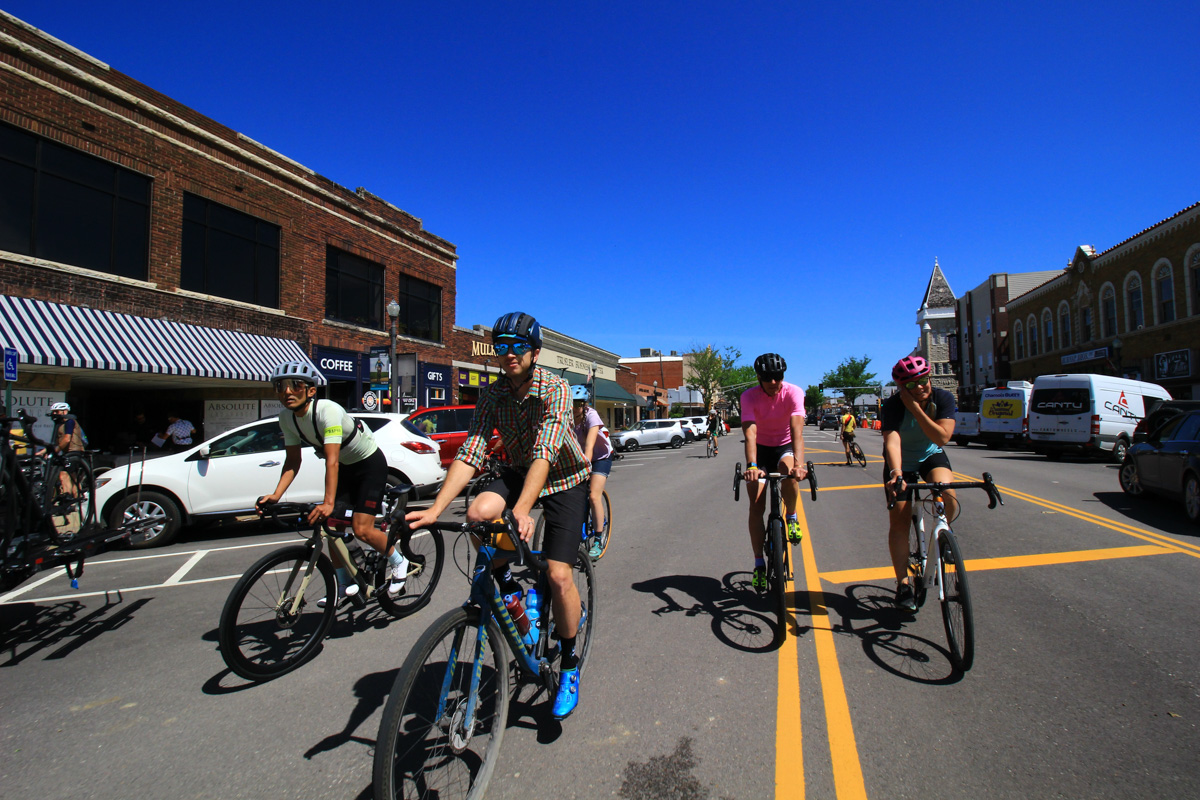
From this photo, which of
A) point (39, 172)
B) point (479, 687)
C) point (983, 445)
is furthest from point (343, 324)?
point (983, 445)

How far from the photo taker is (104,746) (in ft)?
9.89

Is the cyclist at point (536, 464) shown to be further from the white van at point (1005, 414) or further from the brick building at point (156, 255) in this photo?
the white van at point (1005, 414)

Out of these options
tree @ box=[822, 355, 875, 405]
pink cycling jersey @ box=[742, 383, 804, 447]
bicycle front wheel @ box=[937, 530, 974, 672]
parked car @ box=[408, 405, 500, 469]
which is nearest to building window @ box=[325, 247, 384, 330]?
parked car @ box=[408, 405, 500, 469]

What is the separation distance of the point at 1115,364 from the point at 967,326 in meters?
26.1

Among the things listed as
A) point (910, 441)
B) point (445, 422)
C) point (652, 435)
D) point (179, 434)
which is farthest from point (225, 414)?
point (652, 435)

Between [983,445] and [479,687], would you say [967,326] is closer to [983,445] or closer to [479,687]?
[983,445]

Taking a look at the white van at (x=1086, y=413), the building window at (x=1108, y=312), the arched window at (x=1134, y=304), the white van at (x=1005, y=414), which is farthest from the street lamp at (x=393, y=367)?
the building window at (x=1108, y=312)

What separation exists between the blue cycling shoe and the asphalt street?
0.40 feet

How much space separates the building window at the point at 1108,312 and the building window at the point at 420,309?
1316 inches

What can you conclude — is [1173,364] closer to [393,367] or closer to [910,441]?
[910,441]

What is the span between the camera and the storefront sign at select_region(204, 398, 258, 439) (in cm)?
1616

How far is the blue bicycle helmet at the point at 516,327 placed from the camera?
298 centimetres

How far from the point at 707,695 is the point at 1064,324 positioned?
44.0 metres

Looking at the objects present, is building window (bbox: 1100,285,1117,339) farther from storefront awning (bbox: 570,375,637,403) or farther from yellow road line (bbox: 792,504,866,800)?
yellow road line (bbox: 792,504,866,800)
